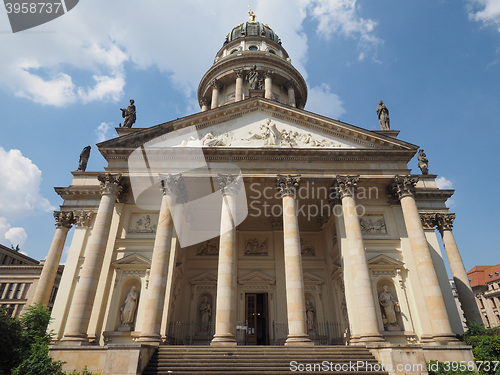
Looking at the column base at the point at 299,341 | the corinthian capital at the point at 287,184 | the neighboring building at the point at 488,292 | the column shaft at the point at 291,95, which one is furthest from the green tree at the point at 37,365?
the neighboring building at the point at 488,292

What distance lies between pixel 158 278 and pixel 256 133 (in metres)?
11.1

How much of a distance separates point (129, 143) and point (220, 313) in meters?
12.2

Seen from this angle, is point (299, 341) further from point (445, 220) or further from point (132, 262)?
point (445, 220)

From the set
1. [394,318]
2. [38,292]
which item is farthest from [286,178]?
[38,292]

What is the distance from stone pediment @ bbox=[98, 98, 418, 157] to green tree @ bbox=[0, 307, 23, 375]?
11.2 m

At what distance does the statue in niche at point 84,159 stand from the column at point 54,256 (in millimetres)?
4254

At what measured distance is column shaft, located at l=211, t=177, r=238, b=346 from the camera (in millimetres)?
15516

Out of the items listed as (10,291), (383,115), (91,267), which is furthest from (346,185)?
(10,291)

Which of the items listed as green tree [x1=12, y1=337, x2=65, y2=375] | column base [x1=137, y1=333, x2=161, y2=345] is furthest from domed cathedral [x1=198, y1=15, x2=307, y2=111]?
green tree [x1=12, y1=337, x2=65, y2=375]

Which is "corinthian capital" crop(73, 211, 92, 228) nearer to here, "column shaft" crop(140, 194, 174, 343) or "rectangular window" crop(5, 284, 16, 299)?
"column shaft" crop(140, 194, 174, 343)

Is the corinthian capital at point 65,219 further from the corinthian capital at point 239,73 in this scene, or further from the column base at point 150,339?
the corinthian capital at point 239,73

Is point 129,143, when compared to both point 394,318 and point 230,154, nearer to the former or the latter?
point 230,154

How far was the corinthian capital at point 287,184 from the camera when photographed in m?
19.4

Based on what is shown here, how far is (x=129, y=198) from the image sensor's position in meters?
21.3
